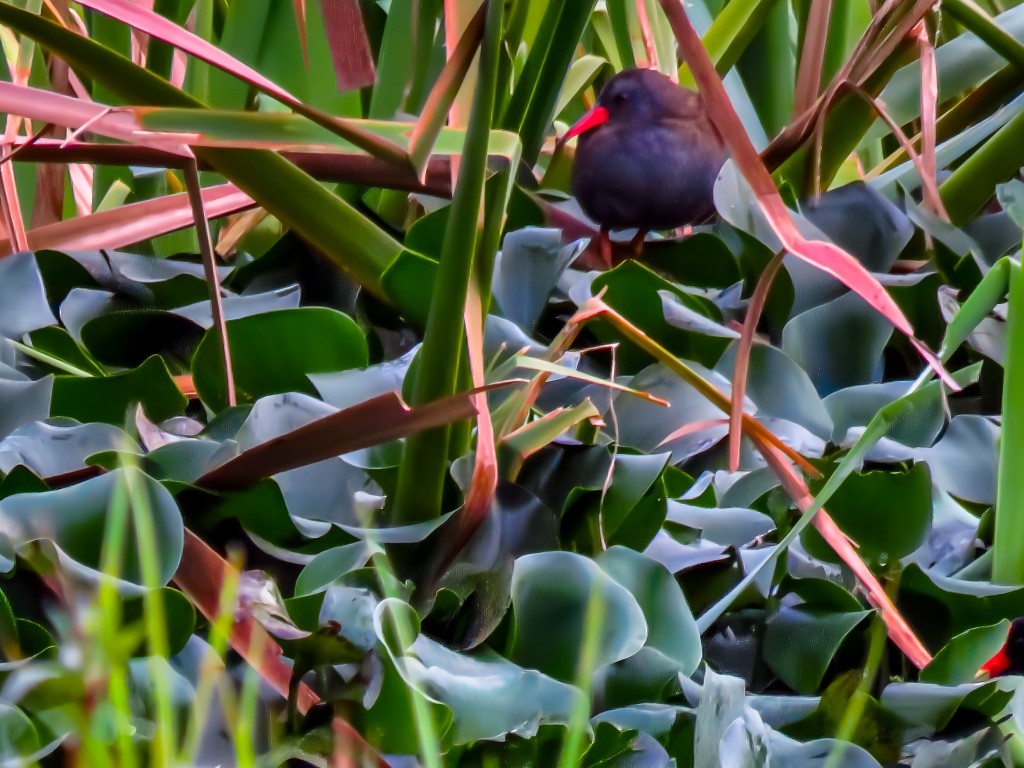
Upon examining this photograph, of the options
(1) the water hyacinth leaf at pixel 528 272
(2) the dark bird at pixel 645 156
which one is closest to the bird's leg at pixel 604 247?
(2) the dark bird at pixel 645 156

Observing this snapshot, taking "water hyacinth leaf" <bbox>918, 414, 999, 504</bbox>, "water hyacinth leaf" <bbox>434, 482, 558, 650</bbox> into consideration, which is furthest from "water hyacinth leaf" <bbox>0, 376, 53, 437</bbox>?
"water hyacinth leaf" <bbox>918, 414, 999, 504</bbox>

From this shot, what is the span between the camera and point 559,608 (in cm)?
51

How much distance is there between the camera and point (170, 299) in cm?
78

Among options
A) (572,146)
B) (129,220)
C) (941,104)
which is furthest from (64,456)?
(941,104)

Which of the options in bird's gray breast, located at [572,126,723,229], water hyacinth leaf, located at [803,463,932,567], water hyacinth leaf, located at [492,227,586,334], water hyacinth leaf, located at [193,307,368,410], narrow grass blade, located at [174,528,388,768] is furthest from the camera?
bird's gray breast, located at [572,126,723,229]

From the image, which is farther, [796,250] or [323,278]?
[323,278]

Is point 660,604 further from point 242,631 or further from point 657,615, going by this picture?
point 242,631

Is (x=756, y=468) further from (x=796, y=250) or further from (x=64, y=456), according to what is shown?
(x=64, y=456)

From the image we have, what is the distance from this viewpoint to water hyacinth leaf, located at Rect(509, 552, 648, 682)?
0.48 m

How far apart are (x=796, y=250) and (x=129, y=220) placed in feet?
1.37

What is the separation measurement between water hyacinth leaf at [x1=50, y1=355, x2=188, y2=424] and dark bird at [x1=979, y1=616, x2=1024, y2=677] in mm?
415

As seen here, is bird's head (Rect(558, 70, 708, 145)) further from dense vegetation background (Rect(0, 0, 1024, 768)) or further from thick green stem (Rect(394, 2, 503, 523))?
thick green stem (Rect(394, 2, 503, 523))

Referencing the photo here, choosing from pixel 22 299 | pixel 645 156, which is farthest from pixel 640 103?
pixel 22 299

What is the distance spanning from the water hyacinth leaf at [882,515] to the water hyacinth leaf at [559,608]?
0.43 ft
